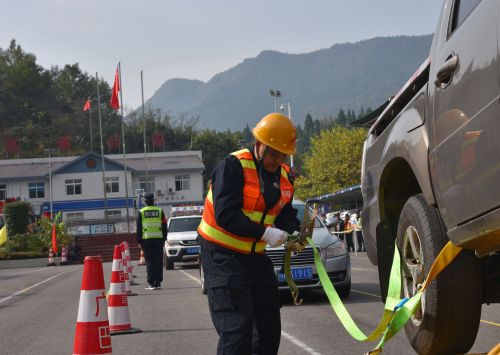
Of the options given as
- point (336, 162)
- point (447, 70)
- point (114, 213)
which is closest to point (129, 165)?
point (114, 213)

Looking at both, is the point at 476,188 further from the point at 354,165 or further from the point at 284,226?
the point at 354,165

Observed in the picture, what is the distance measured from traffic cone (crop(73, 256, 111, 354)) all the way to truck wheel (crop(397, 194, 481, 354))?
2104 mm

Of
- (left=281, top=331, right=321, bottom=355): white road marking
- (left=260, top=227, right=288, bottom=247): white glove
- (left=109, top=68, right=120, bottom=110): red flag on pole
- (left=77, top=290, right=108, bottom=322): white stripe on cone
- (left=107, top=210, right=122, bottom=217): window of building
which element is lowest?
(left=281, top=331, right=321, bottom=355): white road marking

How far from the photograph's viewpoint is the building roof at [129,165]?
80.0 meters

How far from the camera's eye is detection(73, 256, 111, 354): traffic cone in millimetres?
5277

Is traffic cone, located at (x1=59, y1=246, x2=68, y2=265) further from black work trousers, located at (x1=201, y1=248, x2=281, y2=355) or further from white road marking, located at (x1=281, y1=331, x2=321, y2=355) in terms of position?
black work trousers, located at (x1=201, y1=248, x2=281, y2=355)

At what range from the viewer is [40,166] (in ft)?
273

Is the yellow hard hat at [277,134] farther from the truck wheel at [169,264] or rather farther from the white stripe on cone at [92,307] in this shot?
the truck wheel at [169,264]

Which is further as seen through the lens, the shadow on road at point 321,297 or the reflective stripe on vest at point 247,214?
the shadow on road at point 321,297

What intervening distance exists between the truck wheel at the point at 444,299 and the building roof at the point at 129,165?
2978 inches

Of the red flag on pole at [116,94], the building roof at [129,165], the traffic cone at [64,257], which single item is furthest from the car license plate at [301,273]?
the building roof at [129,165]

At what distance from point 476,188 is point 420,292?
83cm

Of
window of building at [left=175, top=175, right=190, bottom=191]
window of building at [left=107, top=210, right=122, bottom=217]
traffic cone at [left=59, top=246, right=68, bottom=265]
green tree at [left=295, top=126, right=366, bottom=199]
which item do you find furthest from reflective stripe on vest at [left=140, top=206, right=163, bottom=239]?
window of building at [left=175, top=175, right=190, bottom=191]

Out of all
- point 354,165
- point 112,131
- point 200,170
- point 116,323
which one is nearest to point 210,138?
point 112,131
